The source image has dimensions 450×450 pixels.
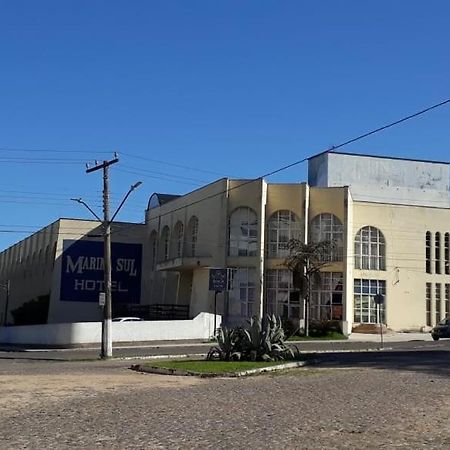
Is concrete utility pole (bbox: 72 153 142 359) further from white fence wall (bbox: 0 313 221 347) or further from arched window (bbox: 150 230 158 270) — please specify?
arched window (bbox: 150 230 158 270)

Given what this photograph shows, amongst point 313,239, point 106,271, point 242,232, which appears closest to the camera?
point 106,271

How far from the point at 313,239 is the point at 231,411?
4088 centimetres

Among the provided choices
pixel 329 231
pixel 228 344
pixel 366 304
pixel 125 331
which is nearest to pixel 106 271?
pixel 125 331

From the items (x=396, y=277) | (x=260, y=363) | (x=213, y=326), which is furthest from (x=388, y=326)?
(x=260, y=363)

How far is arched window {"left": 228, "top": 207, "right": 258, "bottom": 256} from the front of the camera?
5266 cm

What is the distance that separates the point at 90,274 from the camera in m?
64.1

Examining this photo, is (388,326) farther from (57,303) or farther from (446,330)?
(57,303)

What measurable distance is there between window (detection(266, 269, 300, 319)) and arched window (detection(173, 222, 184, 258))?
390 inches

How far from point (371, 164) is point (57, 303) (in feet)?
102

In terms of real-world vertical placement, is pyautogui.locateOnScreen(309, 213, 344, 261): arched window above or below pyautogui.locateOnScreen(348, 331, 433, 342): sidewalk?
above

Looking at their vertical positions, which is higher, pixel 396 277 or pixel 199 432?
pixel 396 277

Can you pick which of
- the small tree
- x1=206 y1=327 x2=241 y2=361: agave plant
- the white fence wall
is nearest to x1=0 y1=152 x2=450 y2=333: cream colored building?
the small tree

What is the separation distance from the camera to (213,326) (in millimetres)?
44969

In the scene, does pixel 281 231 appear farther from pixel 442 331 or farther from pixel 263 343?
pixel 263 343
